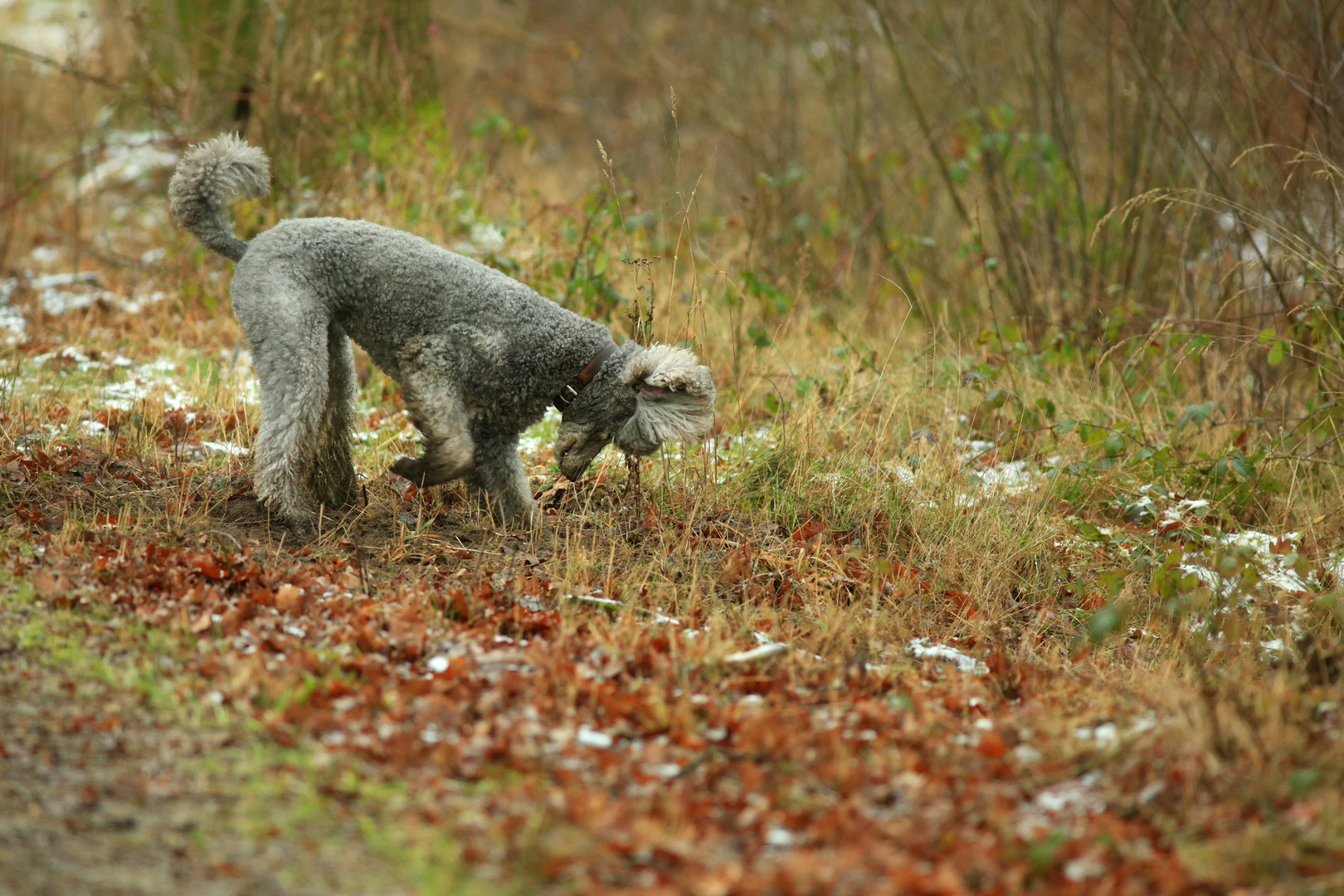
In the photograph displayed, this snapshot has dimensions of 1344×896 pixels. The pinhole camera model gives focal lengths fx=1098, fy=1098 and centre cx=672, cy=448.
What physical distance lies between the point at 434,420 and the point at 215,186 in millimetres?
1301

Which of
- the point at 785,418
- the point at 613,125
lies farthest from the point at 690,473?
the point at 613,125

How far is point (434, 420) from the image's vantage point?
4.33 meters

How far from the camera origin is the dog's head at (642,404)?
4324 millimetres

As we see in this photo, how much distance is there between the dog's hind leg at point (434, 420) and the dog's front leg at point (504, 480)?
0.79 feet

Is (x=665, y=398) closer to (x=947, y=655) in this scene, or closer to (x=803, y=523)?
(x=803, y=523)

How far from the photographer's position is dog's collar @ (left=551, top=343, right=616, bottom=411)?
14.6 ft

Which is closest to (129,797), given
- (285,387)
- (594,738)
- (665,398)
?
(594,738)

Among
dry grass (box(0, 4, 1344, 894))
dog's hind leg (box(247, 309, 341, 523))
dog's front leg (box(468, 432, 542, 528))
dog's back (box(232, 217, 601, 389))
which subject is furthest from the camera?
dog's front leg (box(468, 432, 542, 528))

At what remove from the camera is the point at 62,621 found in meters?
3.62

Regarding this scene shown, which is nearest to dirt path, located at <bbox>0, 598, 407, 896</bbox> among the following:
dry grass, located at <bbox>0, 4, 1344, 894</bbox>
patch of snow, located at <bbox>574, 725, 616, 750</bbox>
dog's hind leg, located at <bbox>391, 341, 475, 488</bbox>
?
dry grass, located at <bbox>0, 4, 1344, 894</bbox>

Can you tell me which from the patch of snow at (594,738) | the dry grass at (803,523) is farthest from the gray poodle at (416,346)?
the patch of snow at (594,738)

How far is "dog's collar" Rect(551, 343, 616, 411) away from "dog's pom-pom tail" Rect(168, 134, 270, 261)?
4.75 feet

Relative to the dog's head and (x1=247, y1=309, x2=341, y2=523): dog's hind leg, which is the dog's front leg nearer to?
the dog's head

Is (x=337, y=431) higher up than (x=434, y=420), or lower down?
lower down
